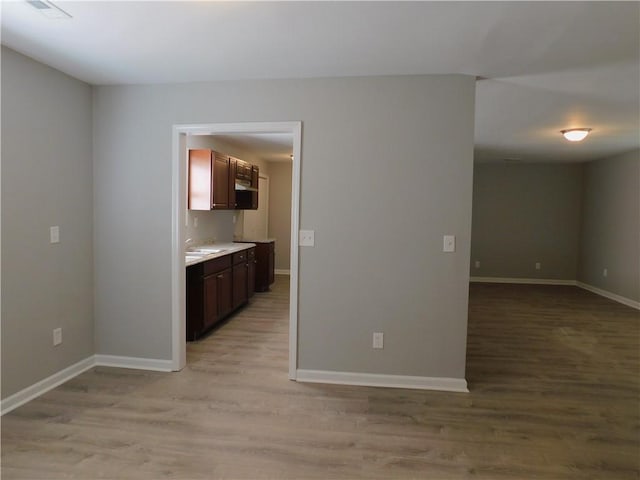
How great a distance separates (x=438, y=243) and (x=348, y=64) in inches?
57.9

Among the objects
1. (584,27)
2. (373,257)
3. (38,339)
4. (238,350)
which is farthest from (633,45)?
(38,339)

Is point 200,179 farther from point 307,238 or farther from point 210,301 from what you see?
point 307,238

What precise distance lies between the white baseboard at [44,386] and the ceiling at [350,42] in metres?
2.31

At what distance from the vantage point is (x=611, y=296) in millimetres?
6820

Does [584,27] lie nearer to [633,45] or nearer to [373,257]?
[633,45]

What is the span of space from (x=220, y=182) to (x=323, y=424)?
3237 mm

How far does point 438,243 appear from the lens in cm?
314

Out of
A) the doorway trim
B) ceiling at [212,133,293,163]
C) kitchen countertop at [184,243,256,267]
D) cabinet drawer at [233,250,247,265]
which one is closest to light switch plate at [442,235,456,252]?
the doorway trim

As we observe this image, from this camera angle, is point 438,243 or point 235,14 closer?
point 235,14

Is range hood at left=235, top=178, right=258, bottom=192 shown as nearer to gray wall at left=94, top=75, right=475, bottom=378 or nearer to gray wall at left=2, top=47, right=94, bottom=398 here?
gray wall at left=94, top=75, right=475, bottom=378

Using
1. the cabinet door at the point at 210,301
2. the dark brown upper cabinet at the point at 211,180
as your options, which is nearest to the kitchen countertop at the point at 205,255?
the cabinet door at the point at 210,301

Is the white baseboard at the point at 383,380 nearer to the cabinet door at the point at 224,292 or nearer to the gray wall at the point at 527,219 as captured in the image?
the cabinet door at the point at 224,292

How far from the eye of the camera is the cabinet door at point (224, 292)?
15.1ft

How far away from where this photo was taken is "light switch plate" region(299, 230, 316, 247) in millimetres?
3250
